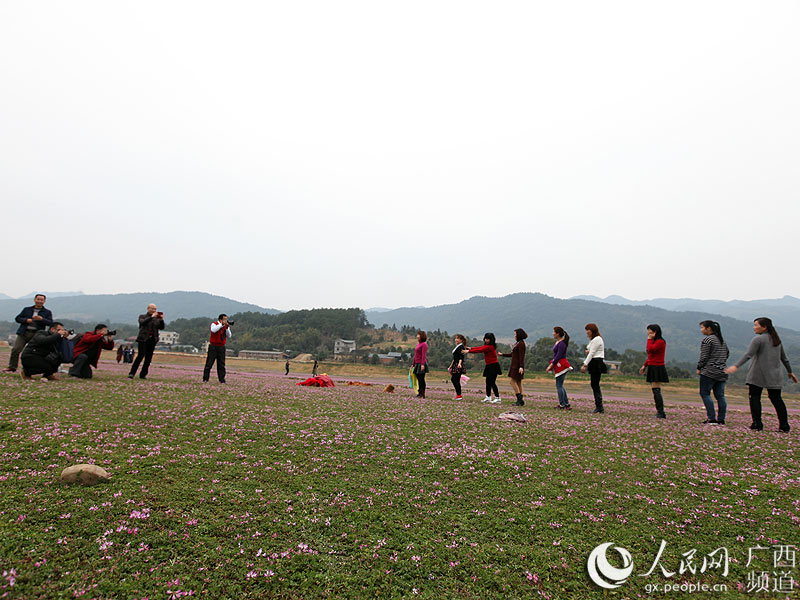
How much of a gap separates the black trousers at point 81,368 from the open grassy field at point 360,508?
4.79 meters

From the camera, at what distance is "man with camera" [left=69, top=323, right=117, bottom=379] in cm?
1344

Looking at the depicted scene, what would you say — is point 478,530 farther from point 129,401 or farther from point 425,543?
point 129,401

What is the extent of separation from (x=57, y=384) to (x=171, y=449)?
7.93m

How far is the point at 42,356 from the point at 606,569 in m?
15.6

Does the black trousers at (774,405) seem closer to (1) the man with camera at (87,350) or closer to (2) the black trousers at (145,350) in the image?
(2) the black trousers at (145,350)

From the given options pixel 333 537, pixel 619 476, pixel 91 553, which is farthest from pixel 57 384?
pixel 619 476

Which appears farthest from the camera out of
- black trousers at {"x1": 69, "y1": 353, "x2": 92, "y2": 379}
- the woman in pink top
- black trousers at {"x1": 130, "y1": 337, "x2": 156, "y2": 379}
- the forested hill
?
the forested hill

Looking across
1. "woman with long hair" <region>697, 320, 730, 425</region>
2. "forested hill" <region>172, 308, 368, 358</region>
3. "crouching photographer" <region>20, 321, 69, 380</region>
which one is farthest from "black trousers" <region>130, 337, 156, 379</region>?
"forested hill" <region>172, 308, 368, 358</region>

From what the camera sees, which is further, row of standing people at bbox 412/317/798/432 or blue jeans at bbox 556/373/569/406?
blue jeans at bbox 556/373/569/406

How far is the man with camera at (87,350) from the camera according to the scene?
13.4m

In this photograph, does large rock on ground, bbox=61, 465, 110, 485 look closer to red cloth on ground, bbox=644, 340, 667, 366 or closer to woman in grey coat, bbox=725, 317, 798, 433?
woman in grey coat, bbox=725, 317, 798, 433

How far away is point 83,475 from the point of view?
512 centimetres

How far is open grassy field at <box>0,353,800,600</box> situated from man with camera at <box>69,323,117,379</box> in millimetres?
4809

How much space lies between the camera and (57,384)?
11555 mm
